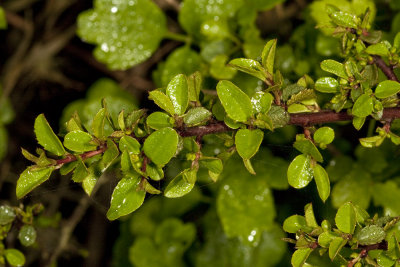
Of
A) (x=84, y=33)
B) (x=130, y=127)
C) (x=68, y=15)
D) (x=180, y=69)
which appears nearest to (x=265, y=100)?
(x=130, y=127)

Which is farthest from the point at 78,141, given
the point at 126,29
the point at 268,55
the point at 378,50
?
the point at 126,29

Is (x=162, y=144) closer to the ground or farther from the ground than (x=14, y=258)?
farther from the ground

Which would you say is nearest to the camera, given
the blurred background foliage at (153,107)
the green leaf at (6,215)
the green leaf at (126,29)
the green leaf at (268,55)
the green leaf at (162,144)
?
the green leaf at (162,144)

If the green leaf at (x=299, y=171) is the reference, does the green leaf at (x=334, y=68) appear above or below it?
above

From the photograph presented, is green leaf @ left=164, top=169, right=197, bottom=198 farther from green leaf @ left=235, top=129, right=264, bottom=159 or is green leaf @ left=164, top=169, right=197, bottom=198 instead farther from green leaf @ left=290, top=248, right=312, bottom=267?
green leaf @ left=290, top=248, right=312, bottom=267

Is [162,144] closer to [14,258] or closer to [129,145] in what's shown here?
[129,145]

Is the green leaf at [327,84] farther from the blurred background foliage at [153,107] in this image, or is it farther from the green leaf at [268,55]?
the blurred background foliage at [153,107]

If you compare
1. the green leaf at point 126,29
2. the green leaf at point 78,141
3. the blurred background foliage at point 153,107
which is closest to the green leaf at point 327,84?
the blurred background foliage at point 153,107
